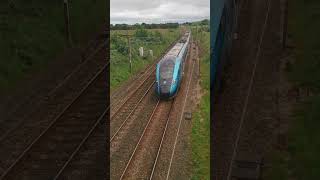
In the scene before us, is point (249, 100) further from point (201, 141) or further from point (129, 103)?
point (129, 103)

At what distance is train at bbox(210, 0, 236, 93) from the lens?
20469 millimetres

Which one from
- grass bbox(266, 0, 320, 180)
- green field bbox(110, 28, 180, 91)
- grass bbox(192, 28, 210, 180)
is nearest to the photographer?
grass bbox(266, 0, 320, 180)

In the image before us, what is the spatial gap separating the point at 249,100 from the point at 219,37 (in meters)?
3.63

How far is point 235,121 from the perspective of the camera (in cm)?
1836
